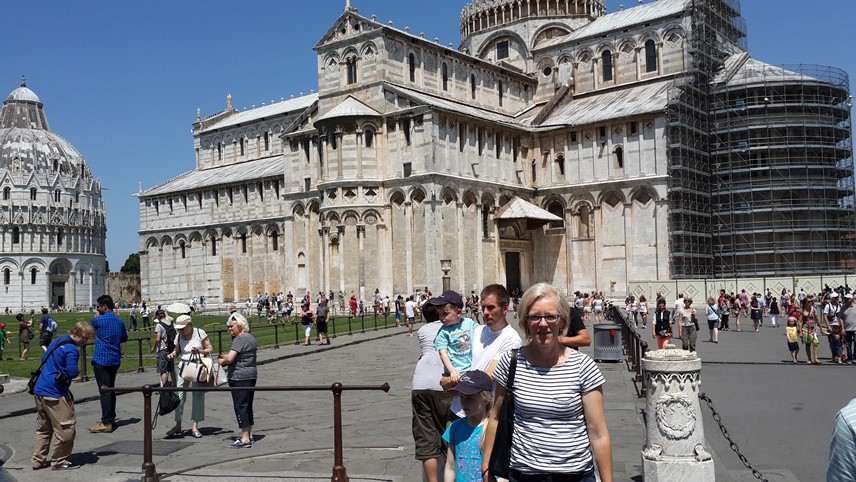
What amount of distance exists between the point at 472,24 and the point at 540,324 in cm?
5786

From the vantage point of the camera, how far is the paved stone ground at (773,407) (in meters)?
8.98

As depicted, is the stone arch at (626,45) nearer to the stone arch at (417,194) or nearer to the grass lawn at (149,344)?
the stone arch at (417,194)

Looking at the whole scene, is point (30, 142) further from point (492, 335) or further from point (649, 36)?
point (492, 335)

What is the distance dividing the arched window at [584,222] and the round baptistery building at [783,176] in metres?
7.66

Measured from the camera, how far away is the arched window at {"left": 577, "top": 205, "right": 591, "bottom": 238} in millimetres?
48281

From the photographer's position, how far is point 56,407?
9.79m

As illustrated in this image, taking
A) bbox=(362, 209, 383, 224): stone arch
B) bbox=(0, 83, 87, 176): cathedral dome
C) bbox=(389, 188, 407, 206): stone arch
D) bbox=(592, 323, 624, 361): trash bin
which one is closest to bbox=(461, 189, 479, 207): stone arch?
bbox=(389, 188, 407, 206): stone arch

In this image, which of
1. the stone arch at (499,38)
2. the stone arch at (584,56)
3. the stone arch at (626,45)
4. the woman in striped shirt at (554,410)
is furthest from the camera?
the stone arch at (499,38)

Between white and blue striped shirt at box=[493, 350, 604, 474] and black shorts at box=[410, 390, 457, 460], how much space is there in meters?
2.52

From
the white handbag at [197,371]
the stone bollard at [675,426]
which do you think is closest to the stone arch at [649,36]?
the white handbag at [197,371]

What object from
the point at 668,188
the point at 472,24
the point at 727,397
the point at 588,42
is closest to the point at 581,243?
the point at 668,188

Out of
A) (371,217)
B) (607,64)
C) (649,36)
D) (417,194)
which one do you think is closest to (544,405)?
(417,194)

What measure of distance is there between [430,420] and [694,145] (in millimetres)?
42825

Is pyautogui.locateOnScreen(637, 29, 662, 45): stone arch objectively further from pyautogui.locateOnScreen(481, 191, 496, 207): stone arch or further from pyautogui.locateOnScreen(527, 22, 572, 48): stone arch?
pyautogui.locateOnScreen(481, 191, 496, 207): stone arch
